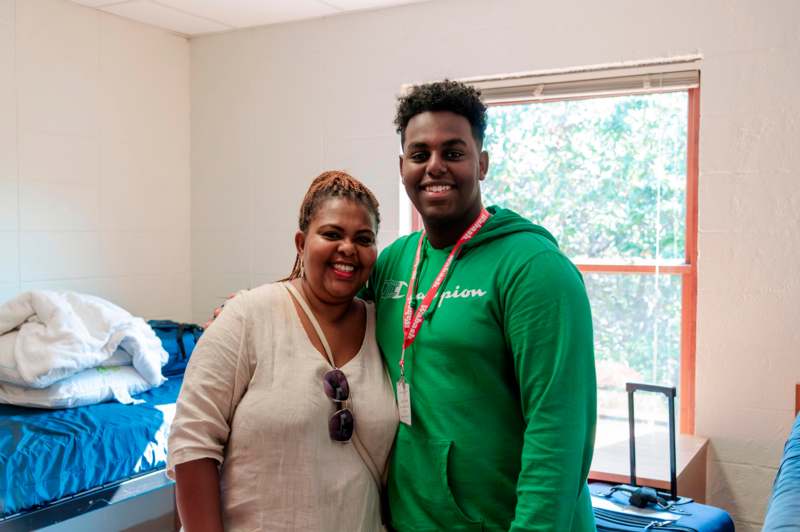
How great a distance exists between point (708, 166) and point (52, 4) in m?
3.21

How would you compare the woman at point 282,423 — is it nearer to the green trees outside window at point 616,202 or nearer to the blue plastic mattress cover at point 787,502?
the blue plastic mattress cover at point 787,502

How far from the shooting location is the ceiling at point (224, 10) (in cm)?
372

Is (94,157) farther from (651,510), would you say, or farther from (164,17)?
(651,510)

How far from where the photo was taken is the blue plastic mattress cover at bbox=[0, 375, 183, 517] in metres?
2.52

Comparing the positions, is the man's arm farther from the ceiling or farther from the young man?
the ceiling

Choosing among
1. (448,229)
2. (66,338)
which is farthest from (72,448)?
(448,229)

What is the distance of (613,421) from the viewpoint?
347 centimetres

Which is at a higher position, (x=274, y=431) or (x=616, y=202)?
(x=616, y=202)

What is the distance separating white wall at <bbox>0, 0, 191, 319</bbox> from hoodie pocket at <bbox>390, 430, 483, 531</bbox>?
278 centimetres

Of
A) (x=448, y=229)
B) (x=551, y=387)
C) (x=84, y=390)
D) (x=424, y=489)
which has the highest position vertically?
(x=448, y=229)

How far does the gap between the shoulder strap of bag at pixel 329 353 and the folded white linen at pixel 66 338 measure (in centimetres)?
166

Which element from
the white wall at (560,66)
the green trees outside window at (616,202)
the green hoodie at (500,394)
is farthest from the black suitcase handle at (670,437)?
the green hoodie at (500,394)

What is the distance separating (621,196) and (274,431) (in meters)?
2.46

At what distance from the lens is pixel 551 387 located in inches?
51.4
